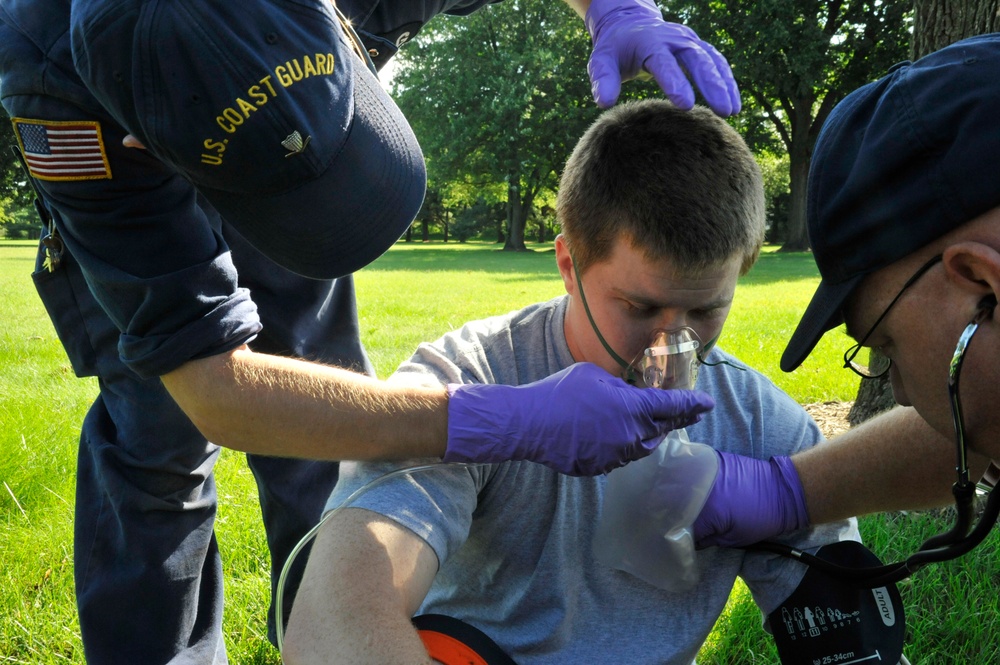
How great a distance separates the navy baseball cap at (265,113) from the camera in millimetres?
1479

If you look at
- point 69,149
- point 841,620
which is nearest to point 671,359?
point 841,620

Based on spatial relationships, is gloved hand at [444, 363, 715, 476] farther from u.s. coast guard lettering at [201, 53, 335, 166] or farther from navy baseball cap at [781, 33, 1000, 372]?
u.s. coast guard lettering at [201, 53, 335, 166]

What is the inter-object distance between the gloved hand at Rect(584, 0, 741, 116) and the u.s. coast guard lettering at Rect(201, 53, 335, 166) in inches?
30.3

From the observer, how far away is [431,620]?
5.91 ft

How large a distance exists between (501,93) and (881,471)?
3306cm

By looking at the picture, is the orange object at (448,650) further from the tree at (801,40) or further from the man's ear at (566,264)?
the tree at (801,40)

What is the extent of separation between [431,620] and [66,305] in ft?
4.17

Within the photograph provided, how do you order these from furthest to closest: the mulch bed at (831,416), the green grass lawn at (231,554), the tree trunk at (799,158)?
the tree trunk at (799,158), the mulch bed at (831,416), the green grass lawn at (231,554)

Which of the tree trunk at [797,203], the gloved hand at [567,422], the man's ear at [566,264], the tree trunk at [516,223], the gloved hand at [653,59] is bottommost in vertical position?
the tree trunk at [516,223]

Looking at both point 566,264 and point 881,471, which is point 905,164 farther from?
point 566,264

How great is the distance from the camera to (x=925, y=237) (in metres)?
1.36

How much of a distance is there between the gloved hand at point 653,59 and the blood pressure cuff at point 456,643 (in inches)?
49.3

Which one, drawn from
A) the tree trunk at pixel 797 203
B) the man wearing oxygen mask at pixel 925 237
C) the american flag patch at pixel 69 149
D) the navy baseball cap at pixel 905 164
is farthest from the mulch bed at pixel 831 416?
the tree trunk at pixel 797 203

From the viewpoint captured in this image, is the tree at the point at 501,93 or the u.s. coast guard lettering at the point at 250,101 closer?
the u.s. coast guard lettering at the point at 250,101
